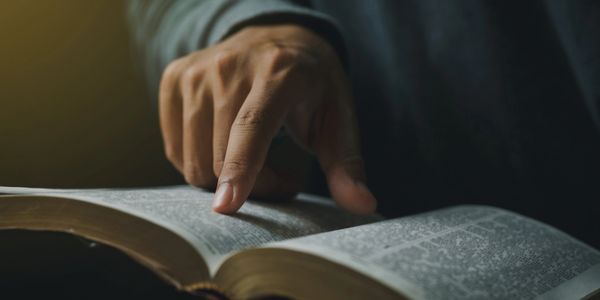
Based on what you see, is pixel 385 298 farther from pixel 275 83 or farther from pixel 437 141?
pixel 437 141

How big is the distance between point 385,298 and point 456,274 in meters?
0.06

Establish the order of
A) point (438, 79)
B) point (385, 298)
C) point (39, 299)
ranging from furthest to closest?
point (438, 79) < point (39, 299) < point (385, 298)

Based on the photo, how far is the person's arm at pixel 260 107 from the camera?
1.62ft

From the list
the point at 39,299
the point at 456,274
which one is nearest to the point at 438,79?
the point at 456,274

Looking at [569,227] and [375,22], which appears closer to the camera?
[569,227]

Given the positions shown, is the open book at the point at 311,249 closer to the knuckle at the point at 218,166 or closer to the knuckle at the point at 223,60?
the knuckle at the point at 218,166

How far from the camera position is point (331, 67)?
614mm

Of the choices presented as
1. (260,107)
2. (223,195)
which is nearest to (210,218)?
(223,195)

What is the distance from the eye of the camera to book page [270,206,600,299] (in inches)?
11.5

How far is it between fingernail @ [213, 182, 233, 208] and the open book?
0.05 ft

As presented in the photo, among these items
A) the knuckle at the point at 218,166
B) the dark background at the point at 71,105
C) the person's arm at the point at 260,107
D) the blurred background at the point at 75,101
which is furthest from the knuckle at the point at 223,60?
the blurred background at the point at 75,101

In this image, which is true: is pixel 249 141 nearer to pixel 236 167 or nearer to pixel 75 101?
pixel 236 167

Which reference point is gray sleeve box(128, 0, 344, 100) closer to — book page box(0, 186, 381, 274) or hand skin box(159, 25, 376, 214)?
hand skin box(159, 25, 376, 214)

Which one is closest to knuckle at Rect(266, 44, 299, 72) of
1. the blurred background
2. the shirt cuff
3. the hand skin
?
the hand skin
